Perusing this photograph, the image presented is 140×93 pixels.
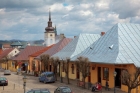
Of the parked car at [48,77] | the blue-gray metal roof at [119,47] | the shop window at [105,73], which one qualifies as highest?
the blue-gray metal roof at [119,47]

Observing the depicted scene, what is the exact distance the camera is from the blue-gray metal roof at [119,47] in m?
30.5

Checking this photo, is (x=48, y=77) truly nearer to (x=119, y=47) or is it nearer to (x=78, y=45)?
(x=78, y=45)

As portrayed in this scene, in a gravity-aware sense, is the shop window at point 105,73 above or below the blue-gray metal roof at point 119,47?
below

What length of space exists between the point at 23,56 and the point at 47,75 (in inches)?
1241

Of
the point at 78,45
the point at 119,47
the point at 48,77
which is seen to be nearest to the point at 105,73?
the point at 119,47

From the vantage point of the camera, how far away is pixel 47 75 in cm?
3962

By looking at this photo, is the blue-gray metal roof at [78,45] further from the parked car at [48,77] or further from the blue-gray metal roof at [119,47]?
the blue-gray metal roof at [119,47]

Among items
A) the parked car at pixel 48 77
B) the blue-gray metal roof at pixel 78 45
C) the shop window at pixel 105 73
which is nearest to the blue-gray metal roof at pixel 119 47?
the shop window at pixel 105 73

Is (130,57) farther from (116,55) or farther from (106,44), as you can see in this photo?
(106,44)

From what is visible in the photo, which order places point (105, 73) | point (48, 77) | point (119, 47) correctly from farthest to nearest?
point (48, 77)
point (105, 73)
point (119, 47)

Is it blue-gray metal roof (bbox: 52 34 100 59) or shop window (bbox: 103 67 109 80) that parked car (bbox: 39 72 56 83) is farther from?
shop window (bbox: 103 67 109 80)

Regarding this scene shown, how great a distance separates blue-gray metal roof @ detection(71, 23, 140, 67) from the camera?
30469mm

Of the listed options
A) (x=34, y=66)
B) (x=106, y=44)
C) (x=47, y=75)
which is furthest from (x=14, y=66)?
(x=106, y=44)

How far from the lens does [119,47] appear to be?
3206 centimetres
